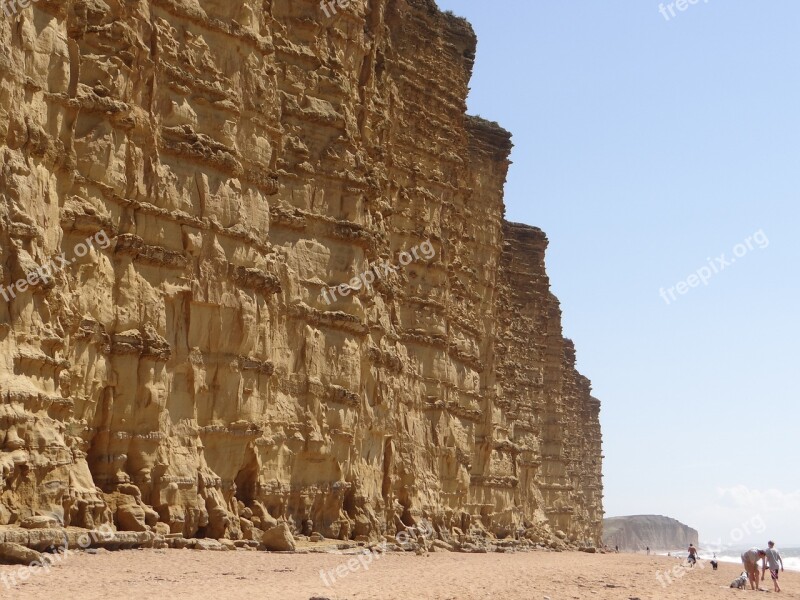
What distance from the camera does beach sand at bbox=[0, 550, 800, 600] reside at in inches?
476

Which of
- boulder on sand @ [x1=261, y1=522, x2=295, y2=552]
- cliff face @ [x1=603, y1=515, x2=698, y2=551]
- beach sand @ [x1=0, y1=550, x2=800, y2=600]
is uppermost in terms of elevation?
cliff face @ [x1=603, y1=515, x2=698, y2=551]

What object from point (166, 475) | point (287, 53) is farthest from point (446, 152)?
point (166, 475)

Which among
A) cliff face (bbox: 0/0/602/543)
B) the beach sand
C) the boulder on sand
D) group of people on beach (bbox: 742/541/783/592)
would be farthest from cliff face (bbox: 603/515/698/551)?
the boulder on sand

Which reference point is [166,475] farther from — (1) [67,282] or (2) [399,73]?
(2) [399,73]

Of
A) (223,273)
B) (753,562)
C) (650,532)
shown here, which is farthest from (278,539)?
(650,532)

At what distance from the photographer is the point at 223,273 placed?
20016 mm

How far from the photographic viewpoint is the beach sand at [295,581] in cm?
1209

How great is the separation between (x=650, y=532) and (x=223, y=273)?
141703 mm

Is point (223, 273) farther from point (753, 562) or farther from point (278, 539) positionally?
point (753, 562)

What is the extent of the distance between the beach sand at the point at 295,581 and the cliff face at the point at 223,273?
4.24 feet

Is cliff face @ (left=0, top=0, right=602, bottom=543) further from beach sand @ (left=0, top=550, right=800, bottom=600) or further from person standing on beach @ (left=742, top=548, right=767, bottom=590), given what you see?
person standing on beach @ (left=742, top=548, right=767, bottom=590)

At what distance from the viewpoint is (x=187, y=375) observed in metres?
19.1

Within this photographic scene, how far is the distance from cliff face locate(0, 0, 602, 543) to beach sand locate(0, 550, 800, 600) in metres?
1.29

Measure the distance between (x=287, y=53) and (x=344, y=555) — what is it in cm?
1131
